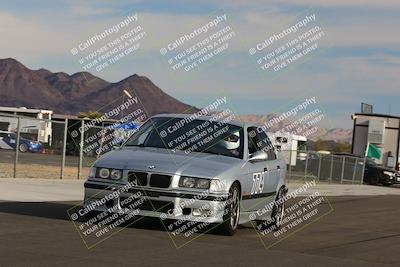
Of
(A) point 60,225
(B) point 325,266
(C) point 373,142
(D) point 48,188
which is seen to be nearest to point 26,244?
(A) point 60,225

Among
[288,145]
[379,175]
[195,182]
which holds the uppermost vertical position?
[195,182]

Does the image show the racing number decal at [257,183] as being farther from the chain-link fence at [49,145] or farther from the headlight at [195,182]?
the chain-link fence at [49,145]

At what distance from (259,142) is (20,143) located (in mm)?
12918

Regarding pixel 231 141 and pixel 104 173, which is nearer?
pixel 104 173

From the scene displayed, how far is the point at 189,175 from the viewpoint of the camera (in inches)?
381

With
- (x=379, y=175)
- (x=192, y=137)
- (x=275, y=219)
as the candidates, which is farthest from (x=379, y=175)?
(x=192, y=137)

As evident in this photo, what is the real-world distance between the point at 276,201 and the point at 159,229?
2368 millimetres

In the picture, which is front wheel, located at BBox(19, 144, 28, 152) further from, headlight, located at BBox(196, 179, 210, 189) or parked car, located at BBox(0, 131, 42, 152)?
headlight, located at BBox(196, 179, 210, 189)

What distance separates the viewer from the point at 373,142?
A: 59344mm

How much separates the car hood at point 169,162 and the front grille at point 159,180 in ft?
0.21

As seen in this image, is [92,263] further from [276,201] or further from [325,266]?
[276,201]

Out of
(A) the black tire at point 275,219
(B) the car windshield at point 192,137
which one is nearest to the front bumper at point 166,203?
(B) the car windshield at point 192,137

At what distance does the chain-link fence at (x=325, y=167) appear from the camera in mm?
35094

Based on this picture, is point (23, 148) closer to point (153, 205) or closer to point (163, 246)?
point (153, 205)
